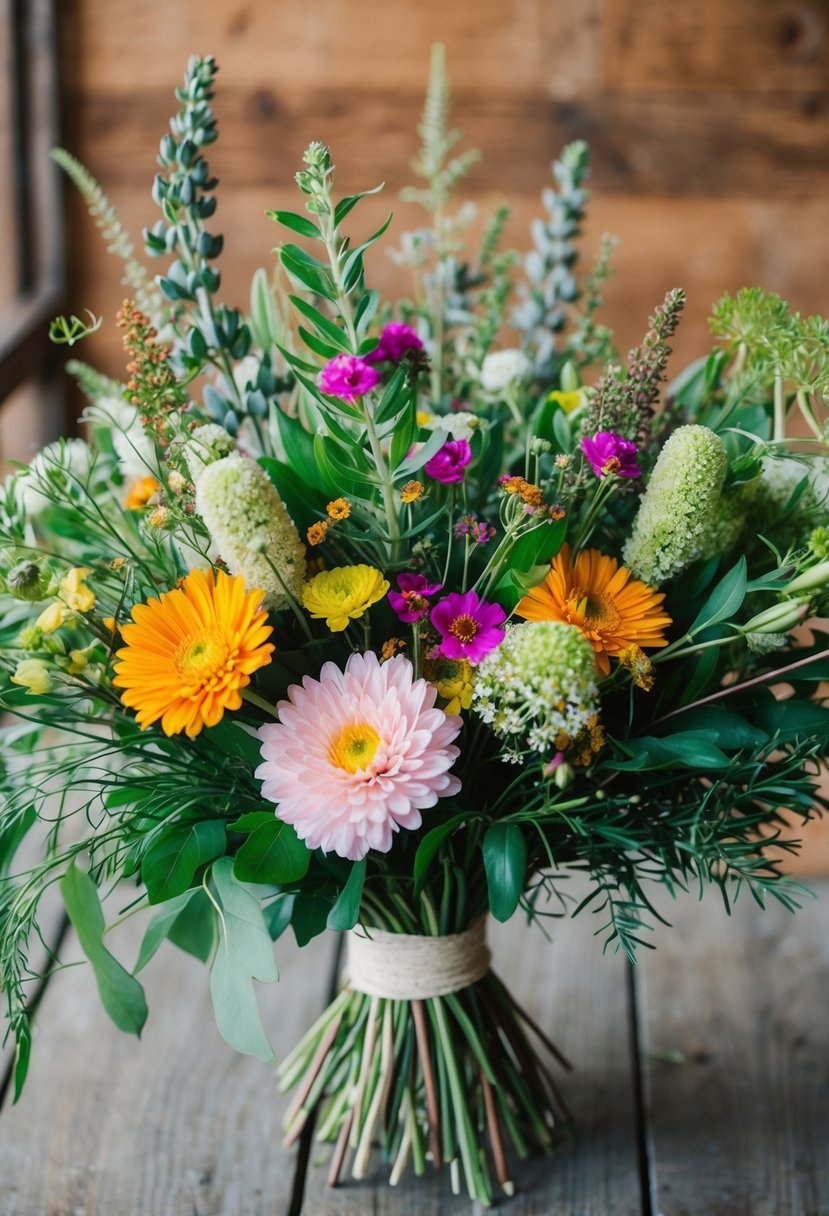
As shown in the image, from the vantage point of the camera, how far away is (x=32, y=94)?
1.39m

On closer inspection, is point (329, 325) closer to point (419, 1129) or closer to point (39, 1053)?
point (419, 1129)

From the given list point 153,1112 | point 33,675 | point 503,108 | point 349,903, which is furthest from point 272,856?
point 503,108

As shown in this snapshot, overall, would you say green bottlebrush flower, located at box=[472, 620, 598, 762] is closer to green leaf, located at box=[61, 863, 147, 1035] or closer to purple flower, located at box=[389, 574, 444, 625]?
purple flower, located at box=[389, 574, 444, 625]

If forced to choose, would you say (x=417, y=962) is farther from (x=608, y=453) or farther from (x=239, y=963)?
(x=608, y=453)

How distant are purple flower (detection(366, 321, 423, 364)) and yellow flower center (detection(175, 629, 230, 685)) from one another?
6.6 inches

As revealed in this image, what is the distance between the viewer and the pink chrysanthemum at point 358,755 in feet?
1.88

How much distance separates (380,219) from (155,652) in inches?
40.4

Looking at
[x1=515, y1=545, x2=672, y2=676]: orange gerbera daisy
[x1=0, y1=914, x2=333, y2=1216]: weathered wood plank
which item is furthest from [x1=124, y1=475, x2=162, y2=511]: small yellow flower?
[x1=0, y1=914, x2=333, y2=1216]: weathered wood plank

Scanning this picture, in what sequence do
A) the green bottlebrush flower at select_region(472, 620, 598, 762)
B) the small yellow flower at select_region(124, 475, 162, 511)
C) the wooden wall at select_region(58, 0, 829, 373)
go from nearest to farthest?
1. the green bottlebrush flower at select_region(472, 620, 598, 762)
2. the small yellow flower at select_region(124, 475, 162, 511)
3. the wooden wall at select_region(58, 0, 829, 373)

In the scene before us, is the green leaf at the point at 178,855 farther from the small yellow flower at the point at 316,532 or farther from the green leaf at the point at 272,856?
the small yellow flower at the point at 316,532

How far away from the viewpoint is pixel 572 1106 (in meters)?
0.87

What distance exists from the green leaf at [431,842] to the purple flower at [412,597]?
10 centimetres

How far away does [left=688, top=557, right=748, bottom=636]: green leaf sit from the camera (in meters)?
0.61

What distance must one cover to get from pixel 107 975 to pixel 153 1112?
11.5 inches
